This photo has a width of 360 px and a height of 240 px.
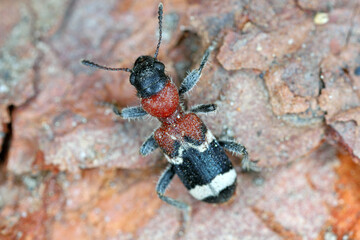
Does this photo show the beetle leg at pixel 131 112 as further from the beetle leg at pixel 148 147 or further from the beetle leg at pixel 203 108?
the beetle leg at pixel 203 108

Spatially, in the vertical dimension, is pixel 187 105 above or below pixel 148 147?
above

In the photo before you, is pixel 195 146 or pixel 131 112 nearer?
pixel 195 146

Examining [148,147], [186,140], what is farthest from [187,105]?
[148,147]

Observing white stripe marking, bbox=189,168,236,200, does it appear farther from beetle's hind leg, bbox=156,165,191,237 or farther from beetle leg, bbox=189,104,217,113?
beetle leg, bbox=189,104,217,113

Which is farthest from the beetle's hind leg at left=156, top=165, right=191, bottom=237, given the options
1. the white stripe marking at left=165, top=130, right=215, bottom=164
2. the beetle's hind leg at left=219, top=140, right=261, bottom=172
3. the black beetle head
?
the black beetle head

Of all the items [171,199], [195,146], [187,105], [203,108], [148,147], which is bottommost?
[171,199]

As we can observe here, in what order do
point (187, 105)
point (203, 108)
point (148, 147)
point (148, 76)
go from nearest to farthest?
point (148, 76)
point (203, 108)
point (148, 147)
point (187, 105)

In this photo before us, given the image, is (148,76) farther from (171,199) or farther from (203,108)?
(171,199)
